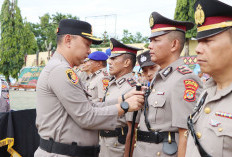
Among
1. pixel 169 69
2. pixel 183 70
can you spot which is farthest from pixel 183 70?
pixel 169 69

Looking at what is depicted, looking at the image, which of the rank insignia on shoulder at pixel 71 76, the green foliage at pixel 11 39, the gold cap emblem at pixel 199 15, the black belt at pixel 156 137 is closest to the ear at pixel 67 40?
the rank insignia on shoulder at pixel 71 76

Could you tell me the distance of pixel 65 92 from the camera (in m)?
2.38

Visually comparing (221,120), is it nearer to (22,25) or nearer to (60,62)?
(60,62)

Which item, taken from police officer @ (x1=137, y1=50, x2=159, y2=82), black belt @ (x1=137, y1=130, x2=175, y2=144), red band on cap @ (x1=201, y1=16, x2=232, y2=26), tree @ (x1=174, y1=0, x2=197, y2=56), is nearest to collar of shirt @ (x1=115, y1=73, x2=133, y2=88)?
police officer @ (x1=137, y1=50, x2=159, y2=82)

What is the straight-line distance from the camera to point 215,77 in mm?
1723

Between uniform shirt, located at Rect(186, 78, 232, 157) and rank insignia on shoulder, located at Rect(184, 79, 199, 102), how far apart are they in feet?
1.82

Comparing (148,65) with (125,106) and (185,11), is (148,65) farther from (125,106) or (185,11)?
(185,11)

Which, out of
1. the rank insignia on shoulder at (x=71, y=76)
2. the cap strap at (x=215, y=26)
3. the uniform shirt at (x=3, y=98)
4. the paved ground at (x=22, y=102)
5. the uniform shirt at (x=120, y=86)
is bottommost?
the paved ground at (x=22, y=102)

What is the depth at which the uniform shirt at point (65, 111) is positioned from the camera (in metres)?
2.40

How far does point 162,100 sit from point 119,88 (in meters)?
1.61

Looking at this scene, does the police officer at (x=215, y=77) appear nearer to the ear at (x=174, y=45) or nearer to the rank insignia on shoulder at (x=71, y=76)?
the ear at (x=174, y=45)

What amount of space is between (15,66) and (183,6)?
67.0 ft

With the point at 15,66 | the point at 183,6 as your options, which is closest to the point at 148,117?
the point at 183,6

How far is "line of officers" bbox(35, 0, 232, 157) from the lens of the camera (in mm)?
1610
